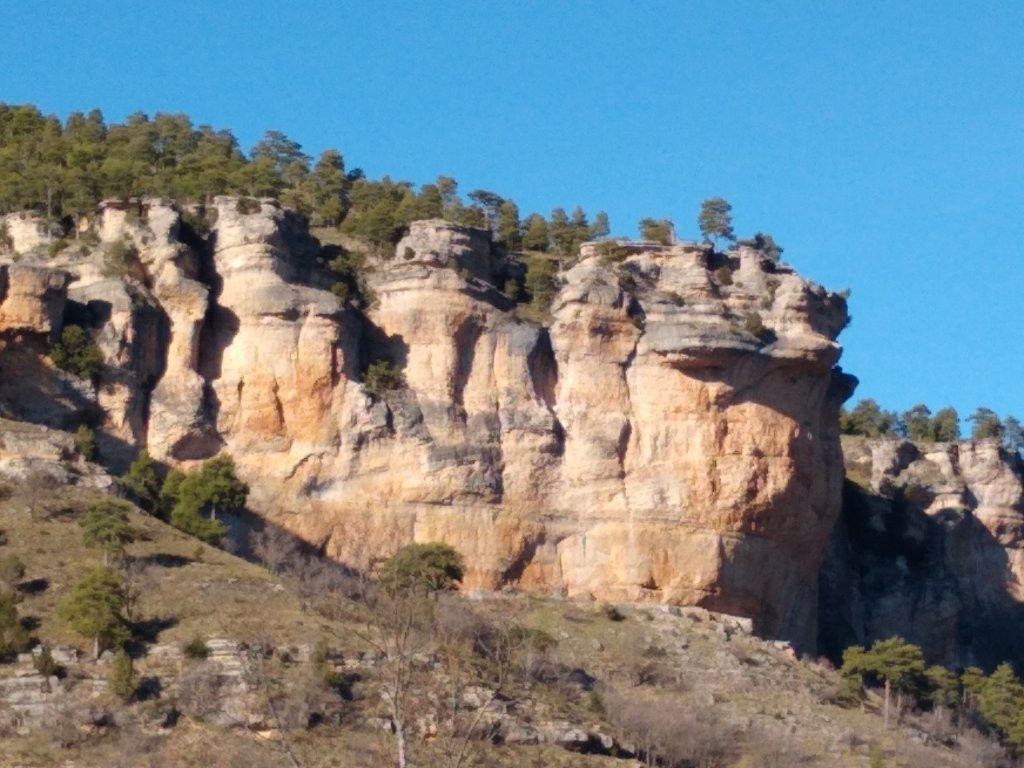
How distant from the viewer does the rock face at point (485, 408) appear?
216 ft

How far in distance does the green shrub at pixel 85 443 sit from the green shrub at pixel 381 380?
6.90 meters

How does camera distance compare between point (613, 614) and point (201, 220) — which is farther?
point (201, 220)

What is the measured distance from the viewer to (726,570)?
6650 centimetres

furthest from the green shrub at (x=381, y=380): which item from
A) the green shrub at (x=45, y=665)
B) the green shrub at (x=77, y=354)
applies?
the green shrub at (x=45, y=665)

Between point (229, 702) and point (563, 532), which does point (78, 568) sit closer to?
point (229, 702)

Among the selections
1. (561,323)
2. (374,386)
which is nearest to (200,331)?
(374,386)

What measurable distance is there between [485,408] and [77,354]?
982 centimetres

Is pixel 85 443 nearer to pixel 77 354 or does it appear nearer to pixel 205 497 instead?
pixel 77 354

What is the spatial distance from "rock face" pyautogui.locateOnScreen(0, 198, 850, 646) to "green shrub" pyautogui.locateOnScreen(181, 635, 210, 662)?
1193 centimetres

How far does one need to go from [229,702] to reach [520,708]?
603 cm

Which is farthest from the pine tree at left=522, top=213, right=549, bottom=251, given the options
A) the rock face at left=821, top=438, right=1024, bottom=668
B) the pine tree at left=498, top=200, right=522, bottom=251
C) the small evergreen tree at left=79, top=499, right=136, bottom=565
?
the small evergreen tree at left=79, top=499, right=136, bottom=565

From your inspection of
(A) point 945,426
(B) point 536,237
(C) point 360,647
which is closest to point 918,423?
(A) point 945,426

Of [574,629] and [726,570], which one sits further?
[726,570]

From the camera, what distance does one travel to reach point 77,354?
213 ft
